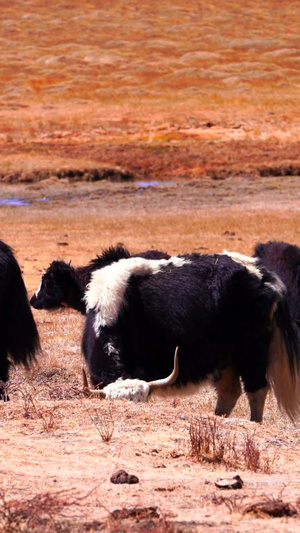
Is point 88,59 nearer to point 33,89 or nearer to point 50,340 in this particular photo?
point 33,89

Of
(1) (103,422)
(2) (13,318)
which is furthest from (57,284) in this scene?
(1) (103,422)

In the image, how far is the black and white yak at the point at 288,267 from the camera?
952 centimetres

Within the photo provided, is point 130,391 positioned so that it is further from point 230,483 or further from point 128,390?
point 230,483

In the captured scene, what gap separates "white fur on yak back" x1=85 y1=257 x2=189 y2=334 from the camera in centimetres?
764

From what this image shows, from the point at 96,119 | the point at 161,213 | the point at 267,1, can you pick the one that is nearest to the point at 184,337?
the point at 161,213

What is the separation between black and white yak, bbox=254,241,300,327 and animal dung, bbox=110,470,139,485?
465 cm

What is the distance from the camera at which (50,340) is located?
11586 millimetres

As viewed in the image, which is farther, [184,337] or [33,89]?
[33,89]

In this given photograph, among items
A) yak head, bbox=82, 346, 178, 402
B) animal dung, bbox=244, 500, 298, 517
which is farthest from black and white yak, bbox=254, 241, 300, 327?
animal dung, bbox=244, 500, 298, 517

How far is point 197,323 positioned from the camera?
7.73m

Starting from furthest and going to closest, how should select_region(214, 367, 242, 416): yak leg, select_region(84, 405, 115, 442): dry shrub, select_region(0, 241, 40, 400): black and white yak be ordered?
1. select_region(0, 241, 40, 400): black and white yak
2. select_region(214, 367, 242, 416): yak leg
3. select_region(84, 405, 115, 442): dry shrub

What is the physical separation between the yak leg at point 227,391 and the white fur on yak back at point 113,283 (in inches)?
39.6

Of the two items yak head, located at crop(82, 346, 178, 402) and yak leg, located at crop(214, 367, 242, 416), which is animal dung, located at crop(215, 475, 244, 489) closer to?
yak head, located at crop(82, 346, 178, 402)

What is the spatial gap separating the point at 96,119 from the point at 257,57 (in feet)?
113
